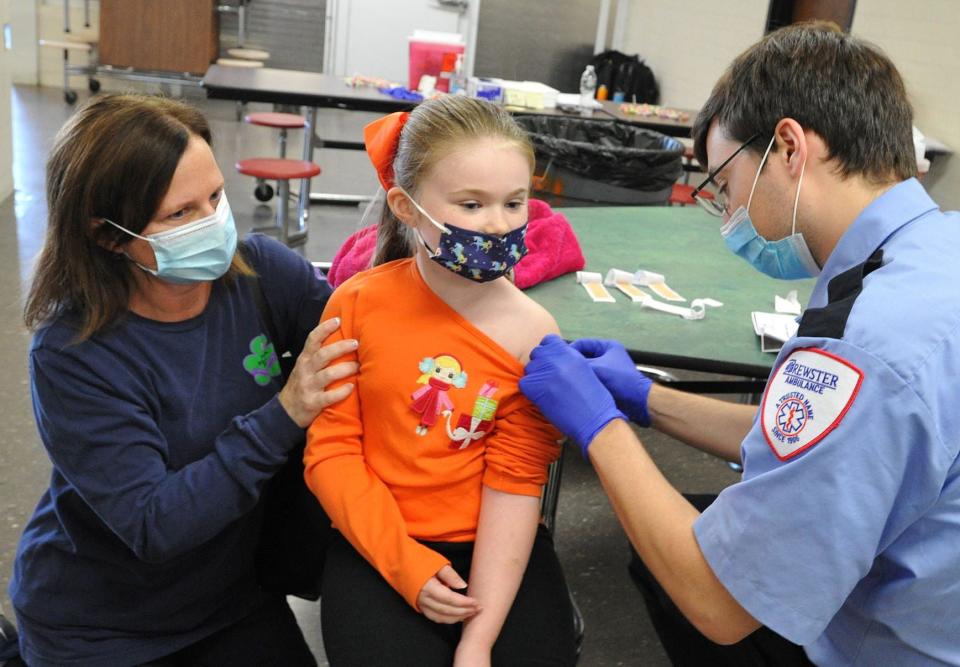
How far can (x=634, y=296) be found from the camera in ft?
7.18

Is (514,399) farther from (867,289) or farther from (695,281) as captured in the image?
(695,281)

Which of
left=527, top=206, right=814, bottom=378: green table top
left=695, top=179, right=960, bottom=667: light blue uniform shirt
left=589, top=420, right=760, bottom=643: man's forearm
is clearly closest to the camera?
left=695, top=179, right=960, bottom=667: light blue uniform shirt

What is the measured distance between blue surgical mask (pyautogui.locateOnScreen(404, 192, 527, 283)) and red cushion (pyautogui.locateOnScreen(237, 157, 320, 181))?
3458mm

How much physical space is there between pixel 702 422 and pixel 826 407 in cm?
64

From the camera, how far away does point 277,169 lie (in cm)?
483

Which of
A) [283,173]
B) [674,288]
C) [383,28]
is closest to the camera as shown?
[674,288]

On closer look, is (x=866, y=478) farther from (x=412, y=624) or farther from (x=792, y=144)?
(x=412, y=624)

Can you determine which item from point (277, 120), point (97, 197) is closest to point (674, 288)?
point (97, 197)

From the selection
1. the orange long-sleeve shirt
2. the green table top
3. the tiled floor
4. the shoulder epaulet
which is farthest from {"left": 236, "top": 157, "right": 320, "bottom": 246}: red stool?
the shoulder epaulet

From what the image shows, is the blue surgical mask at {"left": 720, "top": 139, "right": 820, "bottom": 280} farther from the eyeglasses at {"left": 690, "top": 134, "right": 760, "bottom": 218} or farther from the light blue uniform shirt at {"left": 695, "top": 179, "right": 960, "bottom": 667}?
the light blue uniform shirt at {"left": 695, "top": 179, "right": 960, "bottom": 667}

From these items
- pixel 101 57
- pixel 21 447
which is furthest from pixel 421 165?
pixel 101 57

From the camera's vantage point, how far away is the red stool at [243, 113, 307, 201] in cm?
554

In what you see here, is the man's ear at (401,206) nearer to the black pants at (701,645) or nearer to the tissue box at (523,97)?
the black pants at (701,645)

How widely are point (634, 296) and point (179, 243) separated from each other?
3.74ft
